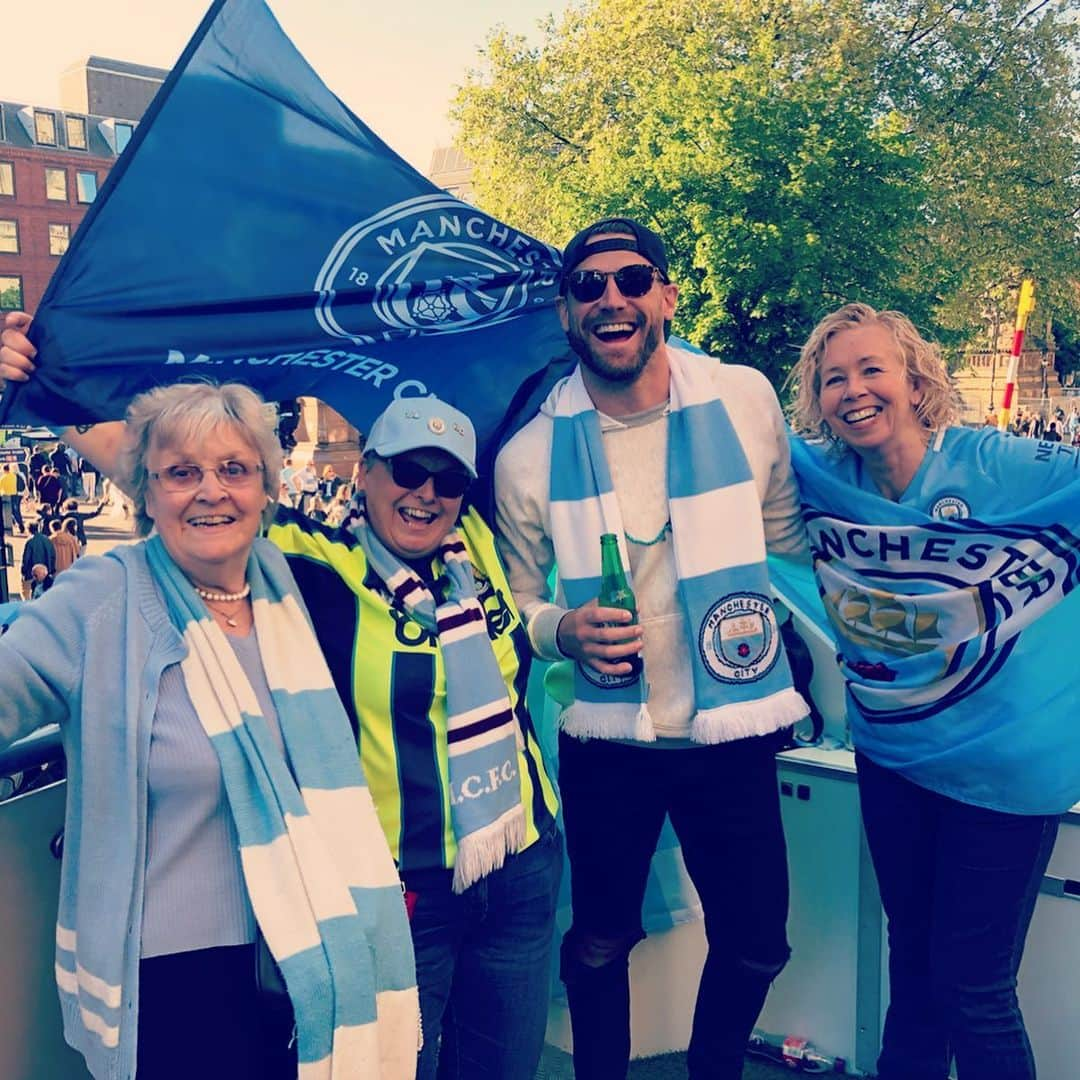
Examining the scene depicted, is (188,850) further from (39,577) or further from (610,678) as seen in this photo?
(39,577)

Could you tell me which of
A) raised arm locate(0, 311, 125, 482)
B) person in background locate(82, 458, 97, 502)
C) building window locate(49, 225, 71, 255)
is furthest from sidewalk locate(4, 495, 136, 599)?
building window locate(49, 225, 71, 255)

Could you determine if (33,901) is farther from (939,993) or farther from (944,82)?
(944,82)

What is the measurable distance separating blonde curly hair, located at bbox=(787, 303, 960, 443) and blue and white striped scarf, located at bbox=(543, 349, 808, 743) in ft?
0.96

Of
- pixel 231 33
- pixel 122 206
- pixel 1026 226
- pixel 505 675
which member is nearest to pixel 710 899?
pixel 505 675

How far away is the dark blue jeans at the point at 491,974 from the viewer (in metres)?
2.17

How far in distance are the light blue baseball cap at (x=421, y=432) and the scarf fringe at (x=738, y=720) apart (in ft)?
2.49

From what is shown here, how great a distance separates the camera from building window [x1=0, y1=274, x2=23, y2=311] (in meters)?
51.7

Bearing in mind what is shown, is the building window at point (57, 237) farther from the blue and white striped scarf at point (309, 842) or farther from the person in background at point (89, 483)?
the blue and white striped scarf at point (309, 842)

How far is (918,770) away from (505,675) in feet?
3.22

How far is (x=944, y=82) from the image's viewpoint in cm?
2336

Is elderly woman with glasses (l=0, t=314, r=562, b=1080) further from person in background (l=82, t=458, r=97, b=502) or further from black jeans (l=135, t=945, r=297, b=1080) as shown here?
person in background (l=82, t=458, r=97, b=502)

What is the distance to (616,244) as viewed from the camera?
8.36 ft

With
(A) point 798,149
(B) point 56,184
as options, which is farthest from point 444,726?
(B) point 56,184

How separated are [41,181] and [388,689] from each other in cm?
6106
